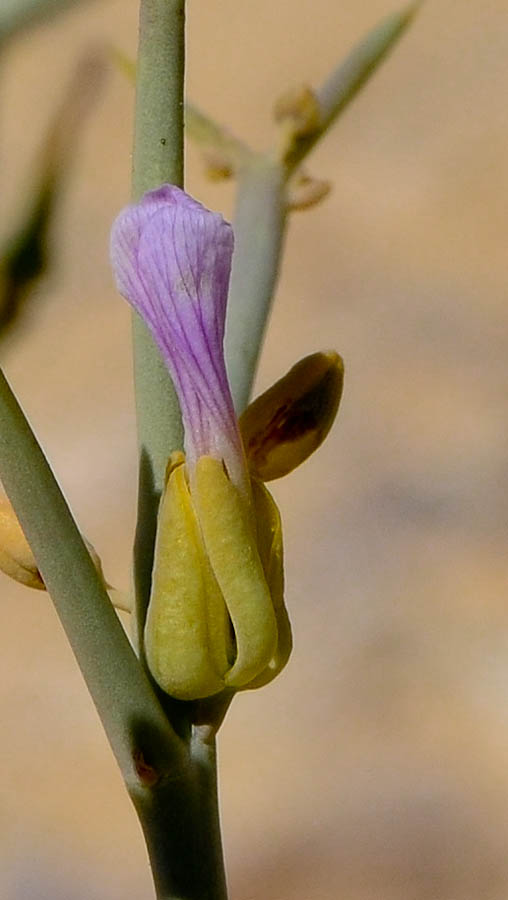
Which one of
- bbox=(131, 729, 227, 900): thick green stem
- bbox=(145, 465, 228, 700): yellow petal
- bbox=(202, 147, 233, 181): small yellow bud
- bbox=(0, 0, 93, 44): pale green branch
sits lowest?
bbox=(131, 729, 227, 900): thick green stem

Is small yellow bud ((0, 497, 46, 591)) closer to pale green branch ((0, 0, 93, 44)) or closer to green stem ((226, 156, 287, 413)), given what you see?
green stem ((226, 156, 287, 413))

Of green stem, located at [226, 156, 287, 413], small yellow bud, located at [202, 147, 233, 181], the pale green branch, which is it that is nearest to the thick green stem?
green stem, located at [226, 156, 287, 413]

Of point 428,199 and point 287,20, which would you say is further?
point 287,20

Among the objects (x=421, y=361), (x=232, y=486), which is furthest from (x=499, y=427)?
(x=232, y=486)

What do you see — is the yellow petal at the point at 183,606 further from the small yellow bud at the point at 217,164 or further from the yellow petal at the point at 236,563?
the small yellow bud at the point at 217,164

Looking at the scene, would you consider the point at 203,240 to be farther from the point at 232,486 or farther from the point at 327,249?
the point at 327,249

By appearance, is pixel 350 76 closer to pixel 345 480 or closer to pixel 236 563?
pixel 236 563

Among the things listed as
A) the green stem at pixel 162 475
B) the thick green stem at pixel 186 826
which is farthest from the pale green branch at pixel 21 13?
the thick green stem at pixel 186 826
